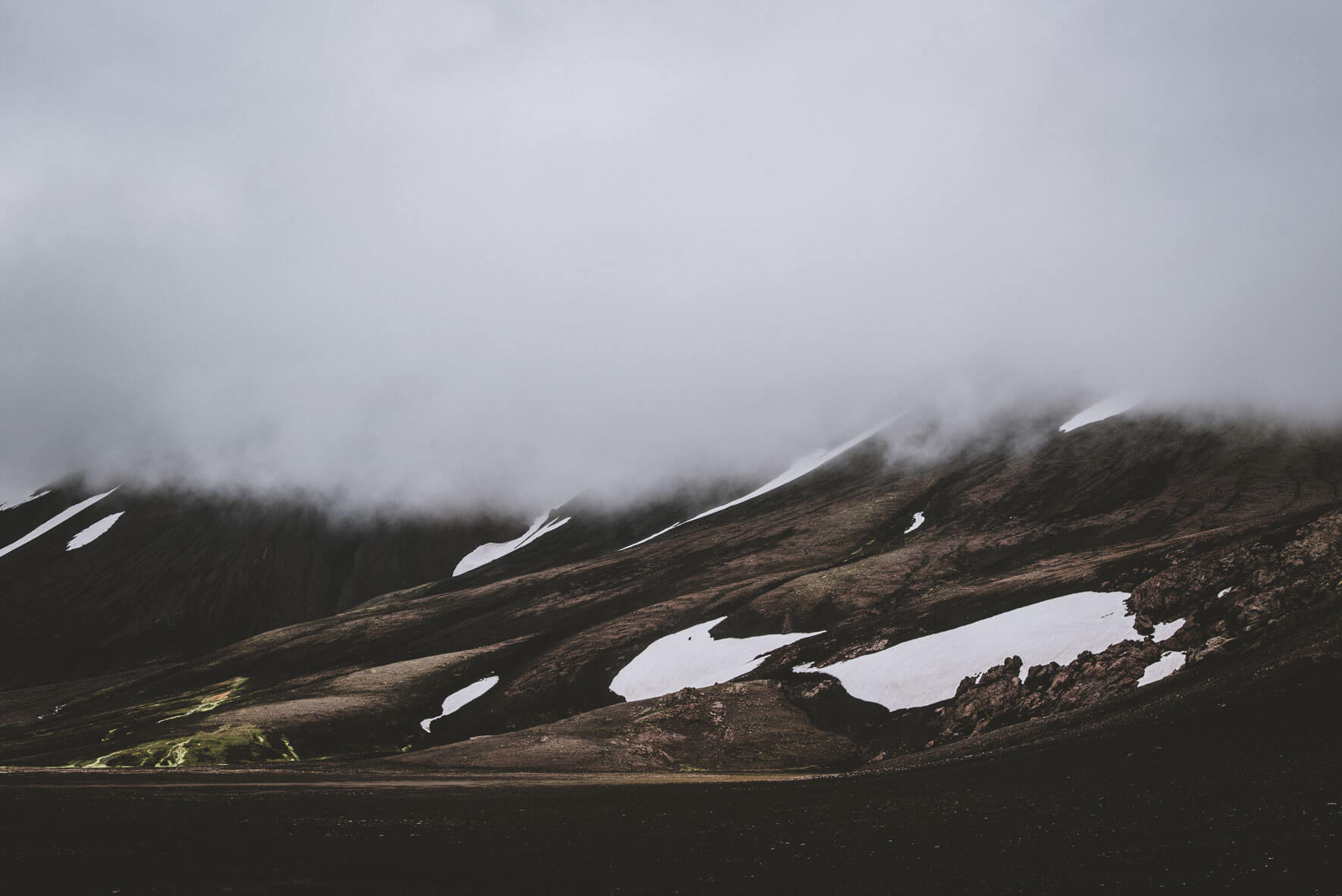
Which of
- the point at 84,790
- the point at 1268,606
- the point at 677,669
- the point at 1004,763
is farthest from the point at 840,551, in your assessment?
the point at 84,790

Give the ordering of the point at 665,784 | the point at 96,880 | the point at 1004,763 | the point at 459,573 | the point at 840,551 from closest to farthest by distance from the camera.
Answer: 1. the point at 96,880
2. the point at 1004,763
3. the point at 665,784
4. the point at 840,551
5. the point at 459,573

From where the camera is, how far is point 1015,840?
62.5ft

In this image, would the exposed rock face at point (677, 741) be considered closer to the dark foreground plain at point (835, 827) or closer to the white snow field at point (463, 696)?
the dark foreground plain at point (835, 827)

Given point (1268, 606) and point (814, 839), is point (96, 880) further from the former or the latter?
point (1268, 606)

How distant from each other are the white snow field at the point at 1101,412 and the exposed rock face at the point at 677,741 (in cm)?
11121

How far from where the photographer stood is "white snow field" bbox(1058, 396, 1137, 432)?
149625mm

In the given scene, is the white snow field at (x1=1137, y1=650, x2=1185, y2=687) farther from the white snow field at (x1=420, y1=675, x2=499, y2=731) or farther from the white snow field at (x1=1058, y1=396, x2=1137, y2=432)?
the white snow field at (x1=1058, y1=396, x2=1137, y2=432)

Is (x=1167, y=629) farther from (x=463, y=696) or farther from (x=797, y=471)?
(x=797, y=471)

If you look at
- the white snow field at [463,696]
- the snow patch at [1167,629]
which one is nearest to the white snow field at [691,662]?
the white snow field at [463,696]

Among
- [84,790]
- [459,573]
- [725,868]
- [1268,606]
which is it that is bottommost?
[1268,606]

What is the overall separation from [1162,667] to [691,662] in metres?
46.0

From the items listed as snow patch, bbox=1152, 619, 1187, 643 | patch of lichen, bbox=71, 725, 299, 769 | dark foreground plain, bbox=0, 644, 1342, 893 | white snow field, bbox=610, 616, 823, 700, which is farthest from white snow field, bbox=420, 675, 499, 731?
snow patch, bbox=1152, 619, 1187, 643

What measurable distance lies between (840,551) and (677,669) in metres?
43.5

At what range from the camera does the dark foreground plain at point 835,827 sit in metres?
16.5
